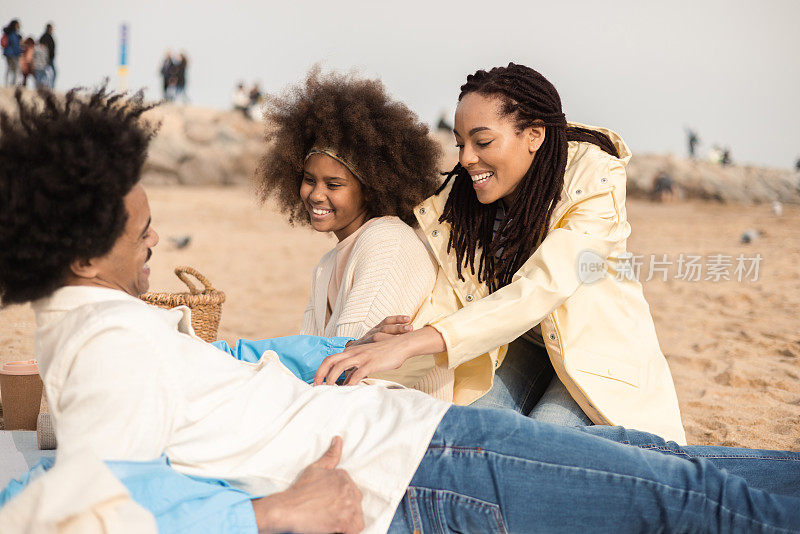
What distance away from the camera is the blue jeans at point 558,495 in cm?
212

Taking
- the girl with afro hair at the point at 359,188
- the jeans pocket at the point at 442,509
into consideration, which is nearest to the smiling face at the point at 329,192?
the girl with afro hair at the point at 359,188

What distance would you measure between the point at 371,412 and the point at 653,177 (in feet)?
72.3

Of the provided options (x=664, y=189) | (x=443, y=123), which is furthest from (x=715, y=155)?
(x=443, y=123)

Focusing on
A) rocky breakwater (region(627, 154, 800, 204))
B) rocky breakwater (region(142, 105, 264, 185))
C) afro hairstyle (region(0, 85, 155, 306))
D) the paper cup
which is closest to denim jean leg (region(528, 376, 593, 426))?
afro hairstyle (region(0, 85, 155, 306))

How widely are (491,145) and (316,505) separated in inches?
74.8

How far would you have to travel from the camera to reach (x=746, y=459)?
266cm

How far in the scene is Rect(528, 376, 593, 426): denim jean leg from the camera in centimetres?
310

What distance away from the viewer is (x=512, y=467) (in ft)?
6.97

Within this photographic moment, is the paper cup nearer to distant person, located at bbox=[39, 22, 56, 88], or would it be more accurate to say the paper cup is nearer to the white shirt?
the white shirt

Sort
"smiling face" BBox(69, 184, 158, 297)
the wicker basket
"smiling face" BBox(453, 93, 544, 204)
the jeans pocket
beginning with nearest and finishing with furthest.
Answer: "smiling face" BBox(69, 184, 158, 297), the jeans pocket, "smiling face" BBox(453, 93, 544, 204), the wicker basket

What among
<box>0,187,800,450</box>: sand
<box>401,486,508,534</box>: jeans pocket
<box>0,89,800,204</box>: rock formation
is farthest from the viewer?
<box>0,89,800,204</box>: rock formation

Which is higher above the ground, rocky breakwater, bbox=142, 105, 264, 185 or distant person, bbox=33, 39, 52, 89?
distant person, bbox=33, 39, 52, 89

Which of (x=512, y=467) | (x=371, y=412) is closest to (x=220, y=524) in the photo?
(x=371, y=412)

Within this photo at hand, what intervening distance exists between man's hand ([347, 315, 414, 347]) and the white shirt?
478 millimetres
